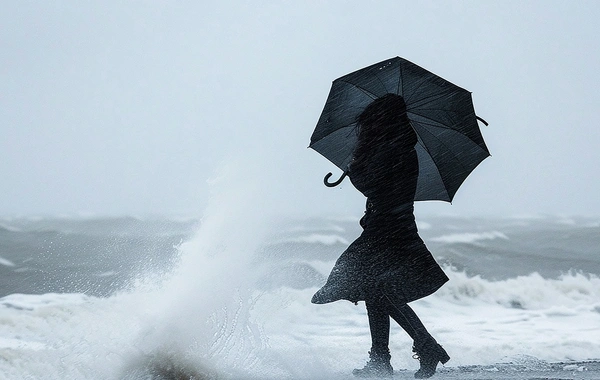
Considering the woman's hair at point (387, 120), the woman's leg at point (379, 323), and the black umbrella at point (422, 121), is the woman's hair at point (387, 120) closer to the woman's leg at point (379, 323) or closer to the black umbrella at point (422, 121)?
the black umbrella at point (422, 121)

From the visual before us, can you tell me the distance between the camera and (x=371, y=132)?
7551 mm

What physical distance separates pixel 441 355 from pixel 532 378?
3.95 ft

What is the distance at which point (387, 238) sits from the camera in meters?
7.50

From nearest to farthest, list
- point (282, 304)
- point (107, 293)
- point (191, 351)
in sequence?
point (191, 351)
point (107, 293)
point (282, 304)

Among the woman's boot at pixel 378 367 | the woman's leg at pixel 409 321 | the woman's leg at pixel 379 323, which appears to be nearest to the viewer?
the woman's leg at pixel 409 321

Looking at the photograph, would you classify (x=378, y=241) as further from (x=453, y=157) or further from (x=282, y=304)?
(x=282, y=304)

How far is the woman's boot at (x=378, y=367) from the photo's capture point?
7.75 metres

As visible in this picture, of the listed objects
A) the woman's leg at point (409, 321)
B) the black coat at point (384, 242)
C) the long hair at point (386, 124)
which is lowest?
the woman's leg at point (409, 321)

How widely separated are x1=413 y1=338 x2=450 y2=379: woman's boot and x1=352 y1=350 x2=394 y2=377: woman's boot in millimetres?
345

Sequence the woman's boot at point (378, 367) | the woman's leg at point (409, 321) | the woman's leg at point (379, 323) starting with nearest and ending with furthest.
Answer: the woman's leg at point (409, 321), the woman's leg at point (379, 323), the woman's boot at point (378, 367)

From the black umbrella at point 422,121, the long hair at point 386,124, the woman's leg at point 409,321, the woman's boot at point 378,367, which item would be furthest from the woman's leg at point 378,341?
the long hair at point 386,124

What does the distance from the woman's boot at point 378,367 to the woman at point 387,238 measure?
0.35 metres

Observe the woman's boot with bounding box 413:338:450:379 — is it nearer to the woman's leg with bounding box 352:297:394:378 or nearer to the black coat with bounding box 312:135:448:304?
the woman's leg with bounding box 352:297:394:378

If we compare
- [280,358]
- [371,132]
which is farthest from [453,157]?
[280,358]
